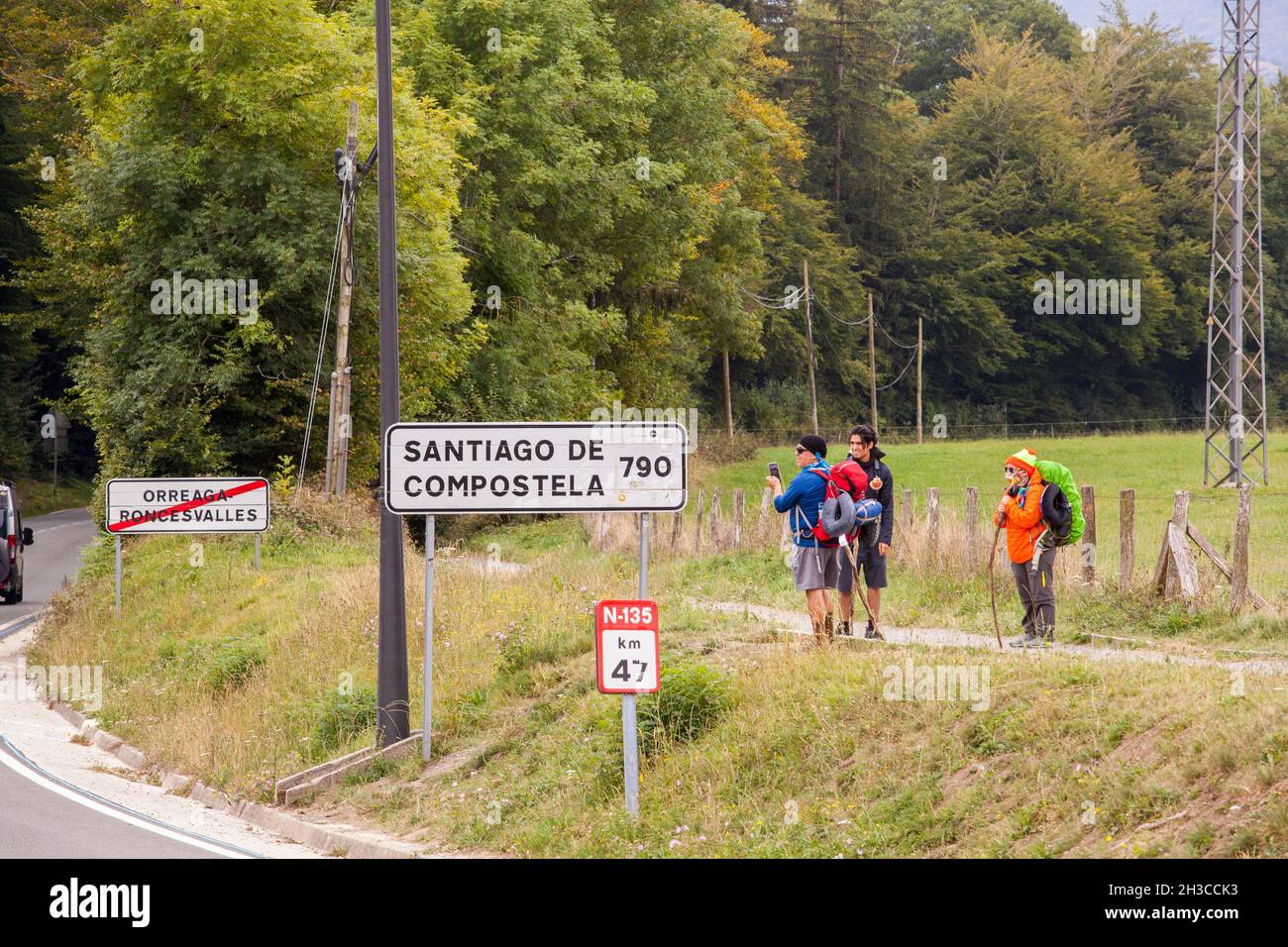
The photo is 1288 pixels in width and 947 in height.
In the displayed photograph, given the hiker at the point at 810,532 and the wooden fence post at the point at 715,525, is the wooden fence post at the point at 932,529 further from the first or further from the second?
the hiker at the point at 810,532

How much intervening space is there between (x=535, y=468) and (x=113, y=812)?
13.4 feet

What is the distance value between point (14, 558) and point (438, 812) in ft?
73.5

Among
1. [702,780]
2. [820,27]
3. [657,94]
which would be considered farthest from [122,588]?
[820,27]

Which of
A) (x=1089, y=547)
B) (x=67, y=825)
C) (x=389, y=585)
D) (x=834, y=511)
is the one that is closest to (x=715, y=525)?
(x=1089, y=547)

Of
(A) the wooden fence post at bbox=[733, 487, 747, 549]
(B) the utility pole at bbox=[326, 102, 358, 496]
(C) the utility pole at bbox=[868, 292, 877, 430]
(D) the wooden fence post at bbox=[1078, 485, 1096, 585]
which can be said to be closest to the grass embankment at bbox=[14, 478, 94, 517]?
(B) the utility pole at bbox=[326, 102, 358, 496]

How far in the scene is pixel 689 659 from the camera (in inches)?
528

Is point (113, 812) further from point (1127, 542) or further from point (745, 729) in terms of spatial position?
point (1127, 542)

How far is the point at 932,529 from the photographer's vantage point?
784 inches

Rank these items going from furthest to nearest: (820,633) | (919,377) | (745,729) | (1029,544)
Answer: (919,377), (1029,544), (820,633), (745,729)

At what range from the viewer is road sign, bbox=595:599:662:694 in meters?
10.3

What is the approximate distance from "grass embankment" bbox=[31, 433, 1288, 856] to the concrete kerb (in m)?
0.23

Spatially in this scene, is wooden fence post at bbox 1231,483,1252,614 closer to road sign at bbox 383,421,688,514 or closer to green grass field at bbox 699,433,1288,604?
green grass field at bbox 699,433,1288,604

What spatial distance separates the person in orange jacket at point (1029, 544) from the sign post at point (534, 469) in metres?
3.82

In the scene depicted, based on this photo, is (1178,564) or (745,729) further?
(1178,564)
